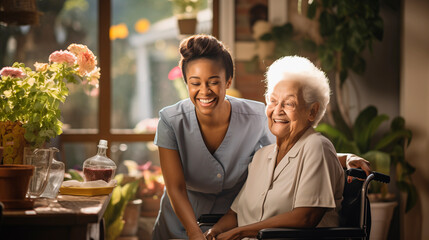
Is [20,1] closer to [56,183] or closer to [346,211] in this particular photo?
[56,183]

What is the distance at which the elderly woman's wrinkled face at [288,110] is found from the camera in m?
2.00

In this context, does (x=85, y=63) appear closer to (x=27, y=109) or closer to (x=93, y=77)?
(x=93, y=77)

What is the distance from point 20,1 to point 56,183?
2509mm

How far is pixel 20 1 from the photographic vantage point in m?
4.12

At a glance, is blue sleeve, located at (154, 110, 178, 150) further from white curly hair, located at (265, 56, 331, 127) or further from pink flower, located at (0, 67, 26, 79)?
pink flower, located at (0, 67, 26, 79)

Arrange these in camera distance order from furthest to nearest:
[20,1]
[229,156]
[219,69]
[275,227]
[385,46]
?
1. [385,46]
2. [20,1]
3. [229,156]
4. [219,69]
5. [275,227]

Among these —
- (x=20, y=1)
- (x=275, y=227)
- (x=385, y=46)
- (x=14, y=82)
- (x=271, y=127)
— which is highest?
(x=20, y=1)

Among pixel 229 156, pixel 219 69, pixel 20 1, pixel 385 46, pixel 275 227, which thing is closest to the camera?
pixel 275 227

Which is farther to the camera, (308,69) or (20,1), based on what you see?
(20,1)

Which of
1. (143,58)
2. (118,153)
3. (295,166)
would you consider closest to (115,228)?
(118,153)

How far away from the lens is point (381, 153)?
3.96 m

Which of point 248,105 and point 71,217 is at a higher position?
point 248,105

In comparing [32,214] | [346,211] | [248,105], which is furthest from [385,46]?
[32,214]

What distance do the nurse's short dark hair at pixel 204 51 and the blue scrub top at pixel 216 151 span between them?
0.22m
